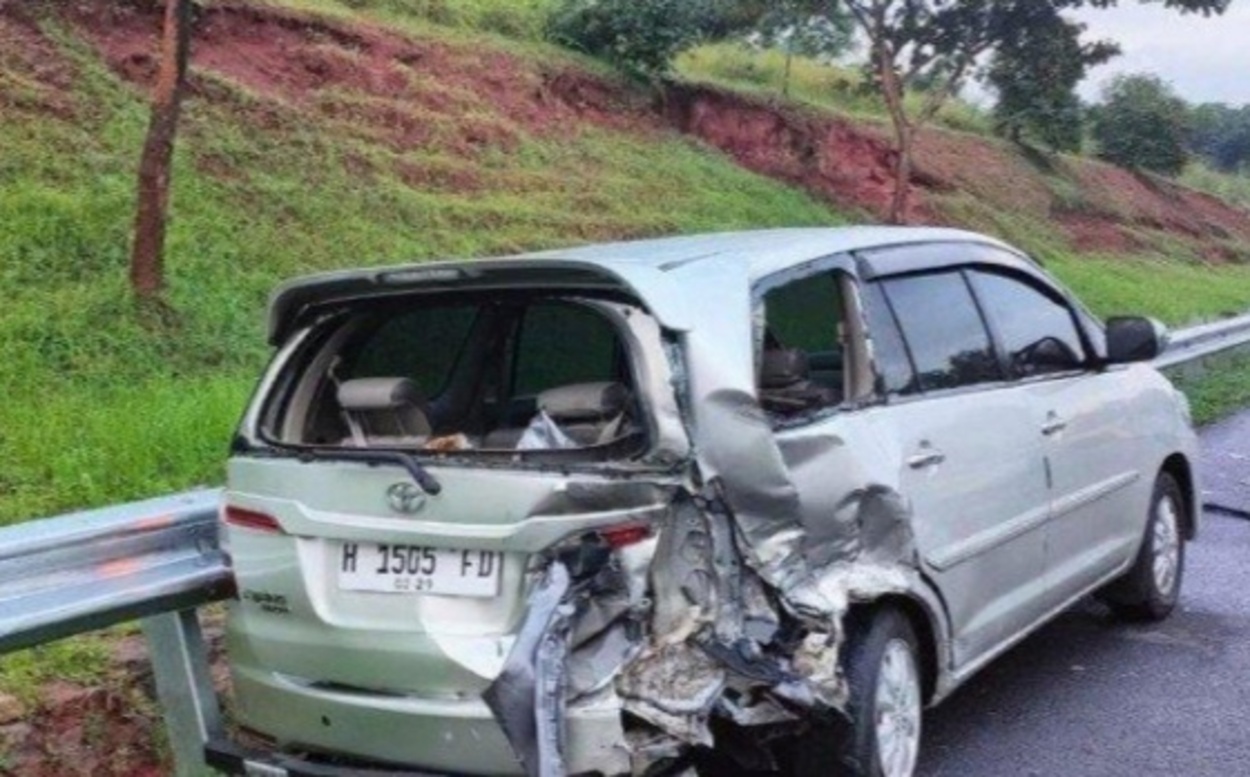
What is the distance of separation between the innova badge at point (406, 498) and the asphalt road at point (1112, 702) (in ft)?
6.54

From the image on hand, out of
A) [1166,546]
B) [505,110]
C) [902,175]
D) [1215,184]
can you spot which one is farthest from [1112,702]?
[1215,184]

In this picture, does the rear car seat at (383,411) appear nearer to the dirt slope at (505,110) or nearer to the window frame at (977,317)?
the window frame at (977,317)

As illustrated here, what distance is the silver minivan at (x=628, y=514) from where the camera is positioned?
3.47 meters

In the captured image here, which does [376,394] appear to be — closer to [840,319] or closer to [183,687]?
[183,687]

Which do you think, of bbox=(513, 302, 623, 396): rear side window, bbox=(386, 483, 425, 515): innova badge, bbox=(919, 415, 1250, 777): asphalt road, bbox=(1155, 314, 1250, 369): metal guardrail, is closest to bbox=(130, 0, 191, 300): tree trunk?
bbox=(513, 302, 623, 396): rear side window

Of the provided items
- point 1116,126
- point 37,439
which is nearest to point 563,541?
point 37,439

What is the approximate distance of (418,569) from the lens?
358 centimetres

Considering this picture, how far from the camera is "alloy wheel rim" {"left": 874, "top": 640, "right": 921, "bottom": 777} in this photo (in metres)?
4.11

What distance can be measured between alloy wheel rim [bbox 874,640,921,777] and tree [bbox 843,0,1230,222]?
14.5 metres

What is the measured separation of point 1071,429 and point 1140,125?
28177 millimetres

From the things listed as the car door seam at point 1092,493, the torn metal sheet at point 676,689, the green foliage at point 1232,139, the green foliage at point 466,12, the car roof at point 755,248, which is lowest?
the green foliage at point 1232,139

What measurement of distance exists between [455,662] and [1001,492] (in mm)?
2118

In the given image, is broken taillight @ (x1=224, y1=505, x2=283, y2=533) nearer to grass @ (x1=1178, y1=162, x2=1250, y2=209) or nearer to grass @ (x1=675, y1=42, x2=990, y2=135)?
grass @ (x1=675, y1=42, x2=990, y2=135)

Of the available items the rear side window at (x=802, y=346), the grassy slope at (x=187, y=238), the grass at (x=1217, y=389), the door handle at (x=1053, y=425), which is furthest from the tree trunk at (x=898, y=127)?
the rear side window at (x=802, y=346)
